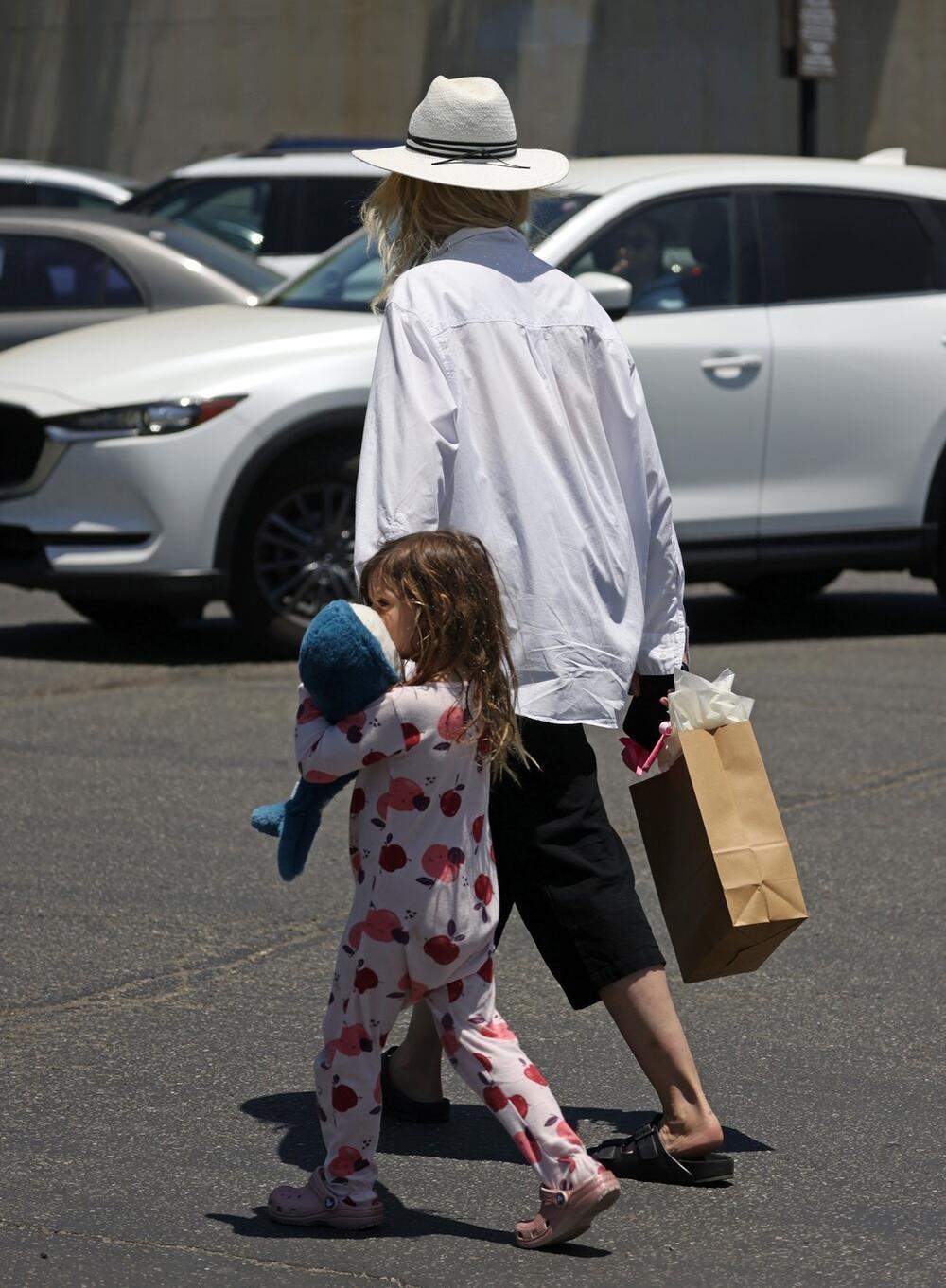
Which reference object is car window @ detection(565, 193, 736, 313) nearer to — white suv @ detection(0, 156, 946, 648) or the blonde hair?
white suv @ detection(0, 156, 946, 648)

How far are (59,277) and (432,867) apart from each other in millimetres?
8624

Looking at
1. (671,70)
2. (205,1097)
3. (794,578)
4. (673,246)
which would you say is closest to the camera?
(205,1097)

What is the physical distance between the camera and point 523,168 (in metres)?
3.75

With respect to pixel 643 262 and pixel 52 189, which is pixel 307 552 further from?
pixel 52 189

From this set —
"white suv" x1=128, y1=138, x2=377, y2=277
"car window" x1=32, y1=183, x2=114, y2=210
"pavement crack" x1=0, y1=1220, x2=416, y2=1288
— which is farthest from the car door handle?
"car window" x1=32, y1=183, x2=114, y2=210

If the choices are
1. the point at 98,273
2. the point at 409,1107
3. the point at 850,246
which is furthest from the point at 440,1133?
the point at 98,273

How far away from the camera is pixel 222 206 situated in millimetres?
15250

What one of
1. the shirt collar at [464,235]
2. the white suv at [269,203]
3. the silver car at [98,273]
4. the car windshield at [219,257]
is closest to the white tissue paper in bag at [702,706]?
the shirt collar at [464,235]

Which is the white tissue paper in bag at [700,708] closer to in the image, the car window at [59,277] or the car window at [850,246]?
the car window at [850,246]

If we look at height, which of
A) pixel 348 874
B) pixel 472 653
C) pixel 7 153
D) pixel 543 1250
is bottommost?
pixel 7 153

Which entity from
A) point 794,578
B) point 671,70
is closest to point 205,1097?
point 794,578

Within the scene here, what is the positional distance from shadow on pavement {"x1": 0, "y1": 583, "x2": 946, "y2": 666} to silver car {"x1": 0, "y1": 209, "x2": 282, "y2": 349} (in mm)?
2159

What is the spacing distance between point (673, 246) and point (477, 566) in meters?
5.82

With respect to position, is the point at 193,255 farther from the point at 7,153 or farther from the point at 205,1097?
the point at 7,153
